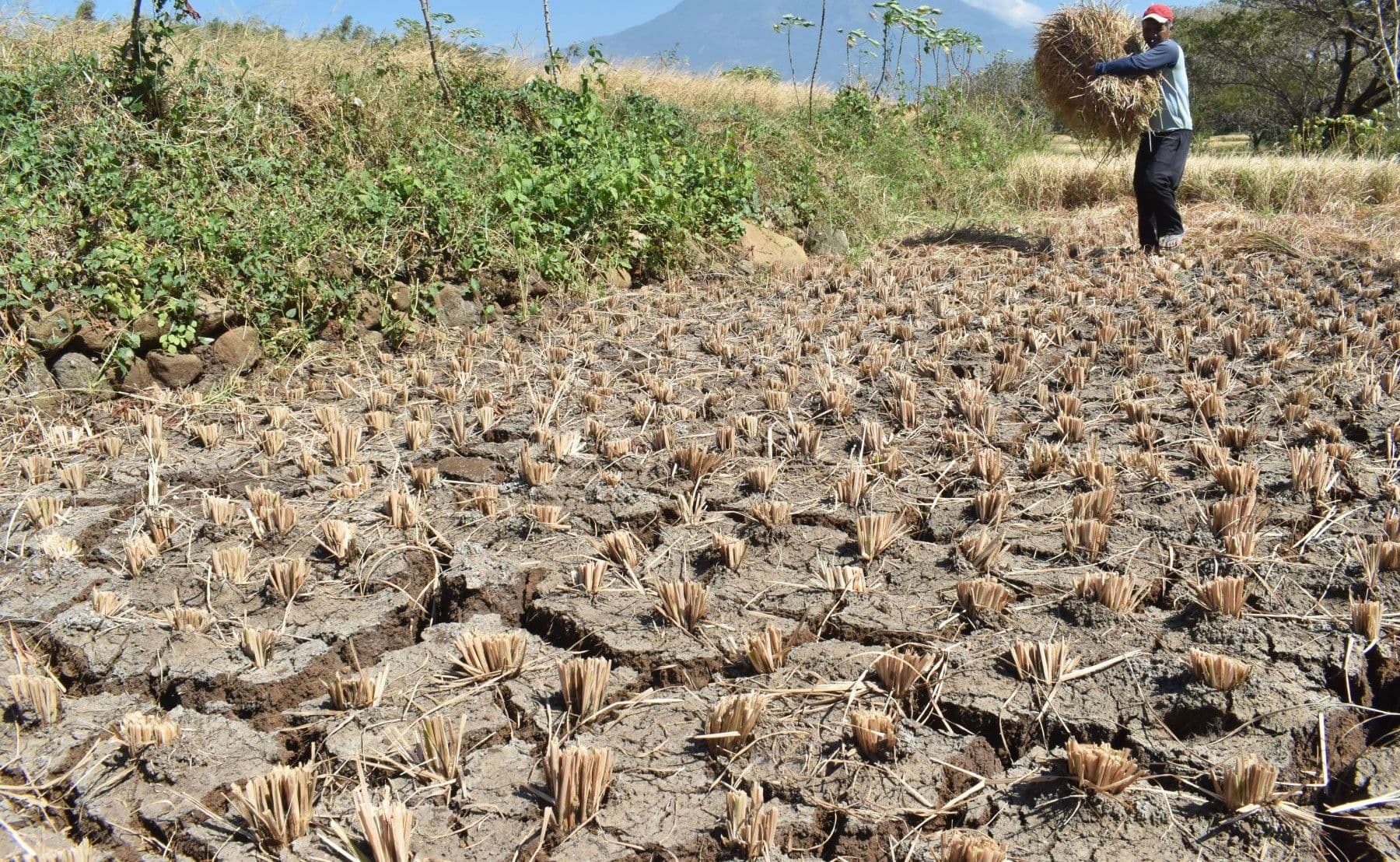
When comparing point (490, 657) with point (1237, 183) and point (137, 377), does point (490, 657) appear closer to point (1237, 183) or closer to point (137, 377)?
point (137, 377)

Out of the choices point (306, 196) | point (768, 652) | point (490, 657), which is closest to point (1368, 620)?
point (768, 652)

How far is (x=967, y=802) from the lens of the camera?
1.65 meters

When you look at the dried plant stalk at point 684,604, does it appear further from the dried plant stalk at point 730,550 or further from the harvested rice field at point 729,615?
the dried plant stalk at point 730,550

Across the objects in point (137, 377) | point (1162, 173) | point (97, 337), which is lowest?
point (137, 377)

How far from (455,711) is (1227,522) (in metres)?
1.83

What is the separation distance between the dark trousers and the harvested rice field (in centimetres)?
249

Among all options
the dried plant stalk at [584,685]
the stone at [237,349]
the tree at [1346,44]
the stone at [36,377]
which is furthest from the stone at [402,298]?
the tree at [1346,44]

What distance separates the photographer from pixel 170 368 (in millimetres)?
4207

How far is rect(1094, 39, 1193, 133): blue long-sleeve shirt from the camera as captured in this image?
593 cm

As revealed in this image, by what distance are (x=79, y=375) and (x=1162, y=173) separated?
6.01 m

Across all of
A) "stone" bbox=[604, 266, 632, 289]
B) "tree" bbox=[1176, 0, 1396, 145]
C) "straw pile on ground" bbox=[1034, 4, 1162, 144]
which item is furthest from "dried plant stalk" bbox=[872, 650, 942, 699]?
"tree" bbox=[1176, 0, 1396, 145]

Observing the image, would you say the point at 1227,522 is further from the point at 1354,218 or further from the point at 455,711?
the point at 1354,218

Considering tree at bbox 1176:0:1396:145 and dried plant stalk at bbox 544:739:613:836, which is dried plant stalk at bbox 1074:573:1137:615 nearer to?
dried plant stalk at bbox 544:739:613:836

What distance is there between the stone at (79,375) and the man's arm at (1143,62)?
5670 mm
